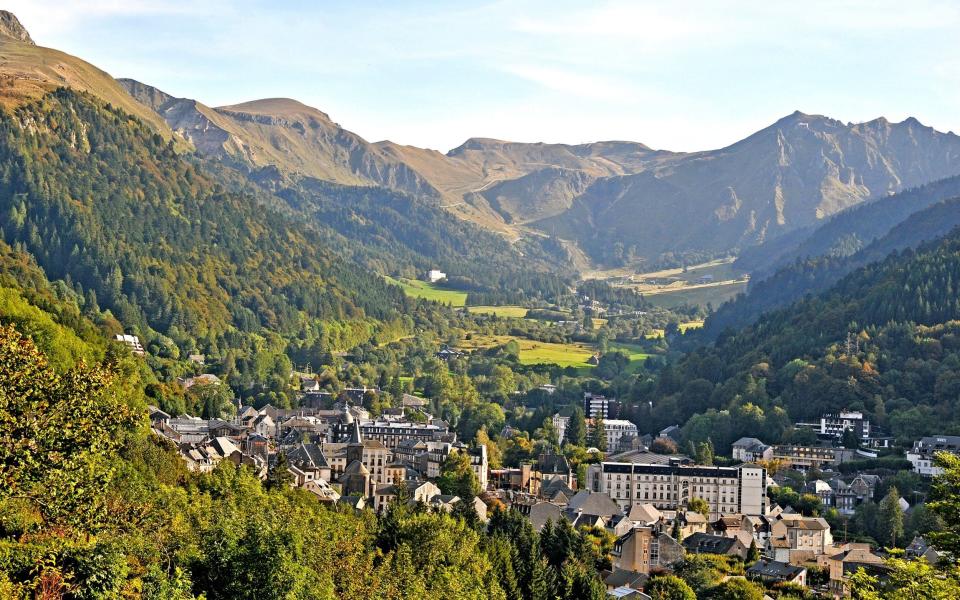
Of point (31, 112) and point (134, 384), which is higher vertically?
point (31, 112)

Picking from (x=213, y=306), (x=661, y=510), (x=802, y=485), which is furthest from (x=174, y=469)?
(x=213, y=306)

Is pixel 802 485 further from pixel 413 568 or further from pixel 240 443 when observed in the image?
pixel 413 568

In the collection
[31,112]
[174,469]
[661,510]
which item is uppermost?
[31,112]

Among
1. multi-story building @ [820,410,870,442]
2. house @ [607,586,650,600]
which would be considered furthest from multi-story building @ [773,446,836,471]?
house @ [607,586,650,600]

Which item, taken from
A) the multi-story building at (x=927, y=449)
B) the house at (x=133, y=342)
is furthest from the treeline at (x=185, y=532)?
the house at (x=133, y=342)

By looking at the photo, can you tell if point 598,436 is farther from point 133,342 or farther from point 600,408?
point 133,342

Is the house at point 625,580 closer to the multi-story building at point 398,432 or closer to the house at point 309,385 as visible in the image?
the multi-story building at point 398,432
